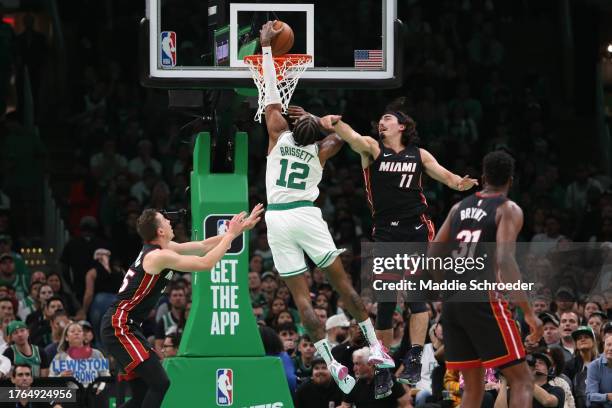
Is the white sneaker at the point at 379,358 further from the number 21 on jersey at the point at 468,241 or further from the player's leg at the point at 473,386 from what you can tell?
the number 21 on jersey at the point at 468,241

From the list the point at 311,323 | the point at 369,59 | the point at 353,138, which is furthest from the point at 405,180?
the point at 311,323

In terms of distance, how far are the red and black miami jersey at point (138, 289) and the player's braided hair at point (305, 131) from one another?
1660mm

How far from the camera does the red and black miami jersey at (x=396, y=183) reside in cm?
1472

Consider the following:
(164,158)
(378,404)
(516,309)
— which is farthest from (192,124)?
(164,158)

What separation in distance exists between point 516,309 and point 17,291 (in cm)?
675

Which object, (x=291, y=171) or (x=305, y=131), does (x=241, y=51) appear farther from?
(x=291, y=171)

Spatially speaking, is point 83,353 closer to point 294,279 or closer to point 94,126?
point 294,279

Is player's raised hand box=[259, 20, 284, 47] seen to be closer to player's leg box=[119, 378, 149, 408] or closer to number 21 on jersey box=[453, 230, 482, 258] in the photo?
number 21 on jersey box=[453, 230, 482, 258]

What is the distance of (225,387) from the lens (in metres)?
15.1

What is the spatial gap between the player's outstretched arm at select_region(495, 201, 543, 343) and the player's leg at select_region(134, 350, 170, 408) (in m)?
3.51

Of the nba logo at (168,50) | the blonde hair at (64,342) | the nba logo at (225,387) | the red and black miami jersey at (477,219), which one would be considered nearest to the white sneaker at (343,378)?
the nba logo at (225,387)

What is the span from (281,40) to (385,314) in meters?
2.82

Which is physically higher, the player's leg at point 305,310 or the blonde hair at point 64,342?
the player's leg at point 305,310

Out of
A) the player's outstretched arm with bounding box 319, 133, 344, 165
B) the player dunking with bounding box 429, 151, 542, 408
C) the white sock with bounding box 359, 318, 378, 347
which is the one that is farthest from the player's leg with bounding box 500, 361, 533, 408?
the player's outstretched arm with bounding box 319, 133, 344, 165
